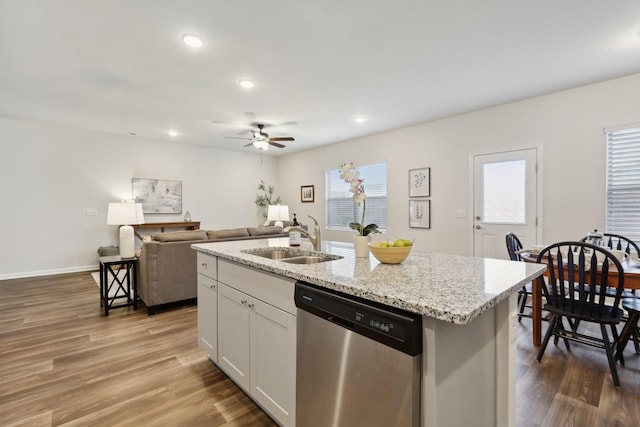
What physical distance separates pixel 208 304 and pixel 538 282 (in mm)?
2746

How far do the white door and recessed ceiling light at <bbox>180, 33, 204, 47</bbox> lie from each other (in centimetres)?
384

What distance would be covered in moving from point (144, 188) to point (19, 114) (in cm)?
211

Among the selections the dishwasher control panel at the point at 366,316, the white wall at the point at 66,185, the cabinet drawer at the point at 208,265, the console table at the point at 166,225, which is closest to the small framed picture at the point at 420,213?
the cabinet drawer at the point at 208,265

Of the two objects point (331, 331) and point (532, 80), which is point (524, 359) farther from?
point (532, 80)

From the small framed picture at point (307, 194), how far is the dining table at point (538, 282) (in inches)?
193

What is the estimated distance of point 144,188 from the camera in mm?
6230

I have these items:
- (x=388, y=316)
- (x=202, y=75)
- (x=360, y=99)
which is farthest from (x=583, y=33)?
(x=202, y=75)

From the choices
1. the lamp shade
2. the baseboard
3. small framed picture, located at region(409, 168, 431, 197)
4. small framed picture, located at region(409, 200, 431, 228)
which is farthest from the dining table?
the baseboard

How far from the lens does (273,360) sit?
1.65 meters

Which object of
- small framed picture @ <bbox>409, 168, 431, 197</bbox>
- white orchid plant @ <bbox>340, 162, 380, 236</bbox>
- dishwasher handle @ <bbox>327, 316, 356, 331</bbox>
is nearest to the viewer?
dishwasher handle @ <bbox>327, 316, 356, 331</bbox>

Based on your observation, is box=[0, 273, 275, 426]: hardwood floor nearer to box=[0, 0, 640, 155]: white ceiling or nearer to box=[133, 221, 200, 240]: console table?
box=[133, 221, 200, 240]: console table

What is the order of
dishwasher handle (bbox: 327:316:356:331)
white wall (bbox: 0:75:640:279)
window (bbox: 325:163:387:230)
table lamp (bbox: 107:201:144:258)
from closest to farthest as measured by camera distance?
dishwasher handle (bbox: 327:316:356:331)
white wall (bbox: 0:75:640:279)
table lamp (bbox: 107:201:144:258)
window (bbox: 325:163:387:230)

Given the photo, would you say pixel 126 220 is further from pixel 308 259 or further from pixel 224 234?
pixel 308 259

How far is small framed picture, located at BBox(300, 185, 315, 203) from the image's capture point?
730 cm
